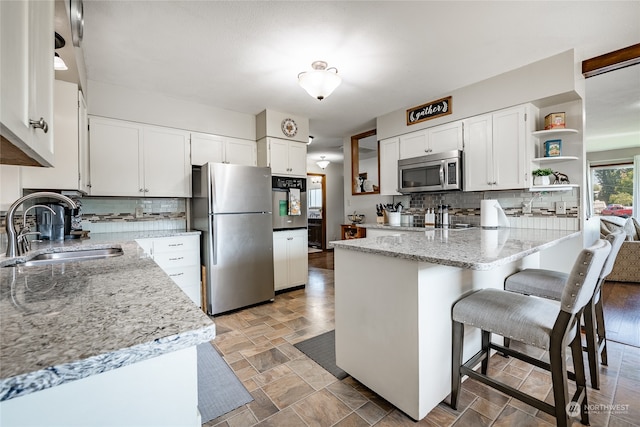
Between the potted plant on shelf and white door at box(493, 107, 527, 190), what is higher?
white door at box(493, 107, 527, 190)

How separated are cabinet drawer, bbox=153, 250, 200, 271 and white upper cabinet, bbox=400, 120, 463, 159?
2.85 metres

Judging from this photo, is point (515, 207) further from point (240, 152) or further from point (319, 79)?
point (240, 152)

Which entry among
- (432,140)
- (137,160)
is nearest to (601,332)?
(432,140)

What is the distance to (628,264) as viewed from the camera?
396 cm

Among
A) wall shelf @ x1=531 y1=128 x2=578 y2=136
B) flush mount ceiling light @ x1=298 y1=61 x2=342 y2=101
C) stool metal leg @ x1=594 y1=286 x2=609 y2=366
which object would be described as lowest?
stool metal leg @ x1=594 y1=286 x2=609 y2=366

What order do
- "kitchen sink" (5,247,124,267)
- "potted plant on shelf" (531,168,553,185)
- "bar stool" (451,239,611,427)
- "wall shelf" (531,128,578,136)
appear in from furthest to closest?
1. "potted plant on shelf" (531,168,553,185)
2. "wall shelf" (531,128,578,136)
3. "kitchen sink" (5,247,124,267)
4. "bar stool" (451,239,611,427)

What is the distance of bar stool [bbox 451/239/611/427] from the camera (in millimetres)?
1187

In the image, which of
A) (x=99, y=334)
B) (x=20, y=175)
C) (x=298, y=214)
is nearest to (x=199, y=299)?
(x=298, y=214)

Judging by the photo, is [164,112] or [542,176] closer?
[542,176]

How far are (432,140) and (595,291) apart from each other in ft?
7.47

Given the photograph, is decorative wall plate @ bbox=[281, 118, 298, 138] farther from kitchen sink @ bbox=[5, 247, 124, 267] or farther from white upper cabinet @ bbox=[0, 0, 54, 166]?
white upper cabinet @ bbox=[0, 0, 54, 166]

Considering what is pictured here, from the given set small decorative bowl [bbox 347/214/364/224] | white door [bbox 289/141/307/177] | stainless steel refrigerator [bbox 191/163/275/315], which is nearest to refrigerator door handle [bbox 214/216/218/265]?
stainless steel refrigerator [bbox 191/163/275/315]

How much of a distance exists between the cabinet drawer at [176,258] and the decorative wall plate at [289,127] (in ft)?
6.26

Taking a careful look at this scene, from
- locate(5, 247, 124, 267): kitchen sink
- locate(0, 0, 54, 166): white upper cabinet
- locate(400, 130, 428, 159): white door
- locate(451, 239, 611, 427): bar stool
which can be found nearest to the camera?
locate(0, 0, 54, 166): white upper cabinet
